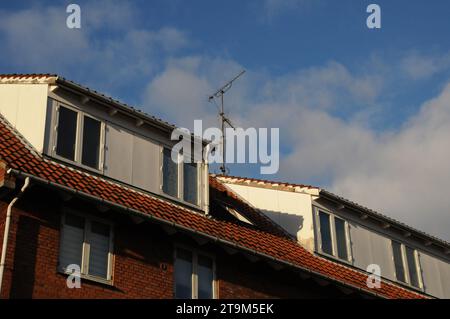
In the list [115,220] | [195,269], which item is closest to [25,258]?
[115,220]

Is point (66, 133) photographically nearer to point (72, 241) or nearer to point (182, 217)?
point (72, 241)

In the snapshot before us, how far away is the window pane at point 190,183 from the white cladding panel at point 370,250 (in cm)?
698

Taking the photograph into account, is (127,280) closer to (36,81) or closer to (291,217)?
(36,81)

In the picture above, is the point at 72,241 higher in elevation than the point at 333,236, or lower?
lower

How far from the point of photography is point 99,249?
59.8 ft

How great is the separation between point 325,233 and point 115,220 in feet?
30.7

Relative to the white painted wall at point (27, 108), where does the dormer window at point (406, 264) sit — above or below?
below

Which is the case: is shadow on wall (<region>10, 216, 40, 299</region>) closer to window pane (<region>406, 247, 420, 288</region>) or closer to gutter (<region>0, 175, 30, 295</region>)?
gutter (<region>0, 175, 30, 295</region>)

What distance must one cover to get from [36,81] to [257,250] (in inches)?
287

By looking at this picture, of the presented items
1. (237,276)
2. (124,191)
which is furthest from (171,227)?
(237,276)

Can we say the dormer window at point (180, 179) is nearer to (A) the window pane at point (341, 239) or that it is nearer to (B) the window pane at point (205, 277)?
(B) the window pane at point (205, 277)

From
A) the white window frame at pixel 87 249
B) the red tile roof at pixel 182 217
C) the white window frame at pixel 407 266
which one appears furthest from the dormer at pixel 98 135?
the white window frame at pixel 407 266

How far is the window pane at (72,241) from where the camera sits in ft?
57.4
